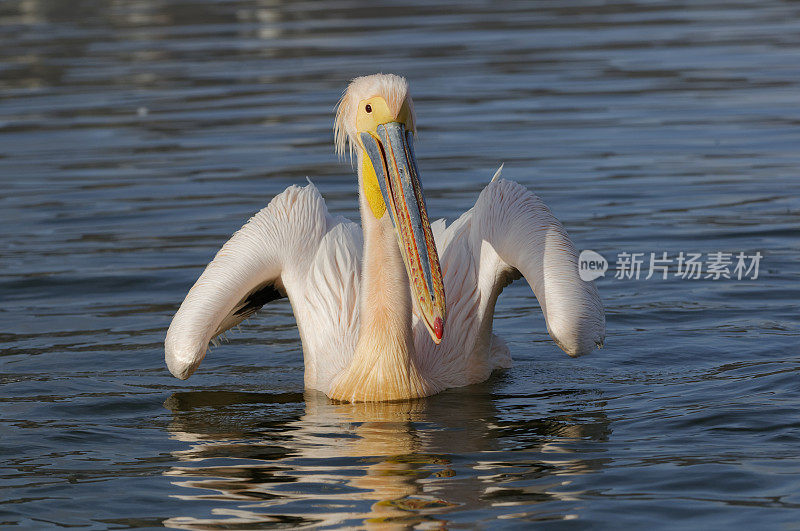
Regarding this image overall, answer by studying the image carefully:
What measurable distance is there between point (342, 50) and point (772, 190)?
337 inches

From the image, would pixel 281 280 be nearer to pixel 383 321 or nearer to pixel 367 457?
pixel 383 321

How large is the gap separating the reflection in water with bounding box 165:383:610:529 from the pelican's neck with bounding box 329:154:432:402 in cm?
9

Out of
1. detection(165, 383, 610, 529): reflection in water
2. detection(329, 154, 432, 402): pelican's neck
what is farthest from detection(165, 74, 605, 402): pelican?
detection(165, 383, 610, 529): reflection in water

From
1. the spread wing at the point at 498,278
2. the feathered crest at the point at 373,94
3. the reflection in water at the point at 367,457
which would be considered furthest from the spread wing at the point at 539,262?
the feathered crest at the point at 373,94

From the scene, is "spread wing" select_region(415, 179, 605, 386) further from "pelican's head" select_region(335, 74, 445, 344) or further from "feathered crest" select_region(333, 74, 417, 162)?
"feathered crest" select_region(333, 74, 417, 162)

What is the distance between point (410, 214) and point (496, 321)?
1883mm

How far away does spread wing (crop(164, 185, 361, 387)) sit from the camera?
558cm

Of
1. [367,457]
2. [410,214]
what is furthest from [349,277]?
[367,457]

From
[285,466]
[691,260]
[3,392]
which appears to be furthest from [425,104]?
[285,466]

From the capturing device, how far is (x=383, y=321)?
5.40 meters

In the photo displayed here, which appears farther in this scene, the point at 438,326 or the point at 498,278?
the point at 498,278

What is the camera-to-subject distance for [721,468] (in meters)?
4.52

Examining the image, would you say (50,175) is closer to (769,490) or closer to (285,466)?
(285,466)

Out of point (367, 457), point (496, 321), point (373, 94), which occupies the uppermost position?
point (373, 94)
